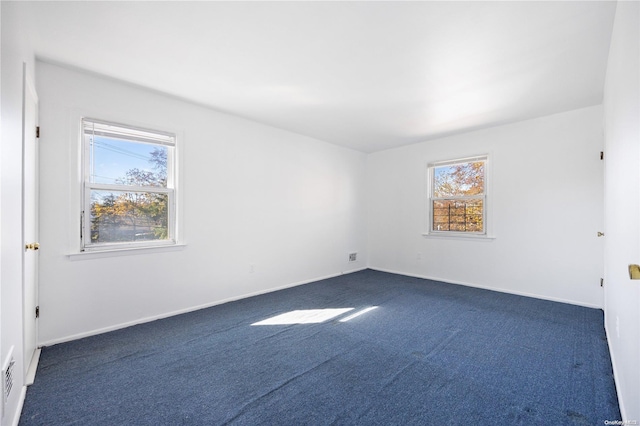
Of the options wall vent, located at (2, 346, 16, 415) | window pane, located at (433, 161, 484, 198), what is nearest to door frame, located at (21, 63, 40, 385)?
wall vent, located at (2, 346, 16, 415)

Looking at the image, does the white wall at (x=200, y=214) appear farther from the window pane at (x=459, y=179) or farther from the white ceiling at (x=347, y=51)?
the window pane at (x=459, y=179)

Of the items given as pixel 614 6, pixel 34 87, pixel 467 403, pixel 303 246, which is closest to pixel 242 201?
pixel 303 246

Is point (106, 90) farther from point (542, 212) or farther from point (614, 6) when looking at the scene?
point (542, 212)

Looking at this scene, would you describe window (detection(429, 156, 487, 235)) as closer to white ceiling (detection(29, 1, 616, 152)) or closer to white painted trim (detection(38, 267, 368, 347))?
white ceiling (detection(29, 1, 616, 152))

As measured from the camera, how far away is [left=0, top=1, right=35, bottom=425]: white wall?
132 cm

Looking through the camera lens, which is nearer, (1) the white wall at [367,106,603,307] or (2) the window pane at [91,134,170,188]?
(2) the window pane at [91,134,170,188]

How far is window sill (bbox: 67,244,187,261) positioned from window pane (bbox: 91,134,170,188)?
67 cm

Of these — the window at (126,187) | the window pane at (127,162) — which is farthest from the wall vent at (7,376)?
the window pane at (127,162)

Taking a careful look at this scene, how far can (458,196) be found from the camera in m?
4.51

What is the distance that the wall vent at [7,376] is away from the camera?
4.29 ft

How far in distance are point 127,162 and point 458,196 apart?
14.8 feet

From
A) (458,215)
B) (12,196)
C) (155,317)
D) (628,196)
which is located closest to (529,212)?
(458,215)

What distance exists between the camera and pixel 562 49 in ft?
7.21

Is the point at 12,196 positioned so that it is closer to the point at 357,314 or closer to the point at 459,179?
the point at 357,314
